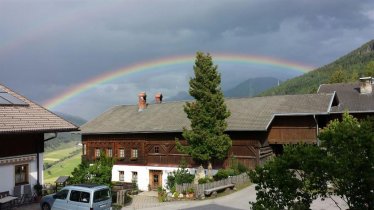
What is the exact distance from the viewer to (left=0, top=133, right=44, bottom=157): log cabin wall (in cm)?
2108

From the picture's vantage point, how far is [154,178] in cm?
3966

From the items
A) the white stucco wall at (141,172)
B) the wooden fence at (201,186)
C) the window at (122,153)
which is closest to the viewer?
the wooden fence at (201,186)

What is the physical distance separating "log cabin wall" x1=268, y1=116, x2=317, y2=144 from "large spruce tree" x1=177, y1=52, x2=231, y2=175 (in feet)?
22.0

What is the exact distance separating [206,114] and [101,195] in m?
13.4

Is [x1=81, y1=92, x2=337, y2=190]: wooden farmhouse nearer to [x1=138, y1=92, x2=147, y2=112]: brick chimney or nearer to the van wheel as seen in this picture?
[x1=138, y1=92, x2=147, y2=112]: brick chimney

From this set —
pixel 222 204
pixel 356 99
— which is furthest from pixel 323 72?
pixel 222 204

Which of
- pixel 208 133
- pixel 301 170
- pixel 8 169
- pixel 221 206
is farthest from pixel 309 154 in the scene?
pixel 208 133

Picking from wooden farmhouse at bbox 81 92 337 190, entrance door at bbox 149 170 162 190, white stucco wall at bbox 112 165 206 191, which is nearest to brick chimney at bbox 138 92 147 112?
wooden farmhouse at bbox 81 92 337 190

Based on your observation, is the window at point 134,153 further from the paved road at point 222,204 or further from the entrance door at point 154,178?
the paved road at point 222,204

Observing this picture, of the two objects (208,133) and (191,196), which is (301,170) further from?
(208,133)

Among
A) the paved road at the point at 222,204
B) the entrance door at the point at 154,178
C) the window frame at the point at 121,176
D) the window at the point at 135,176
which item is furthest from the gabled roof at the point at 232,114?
the paved road at the point at 222,204

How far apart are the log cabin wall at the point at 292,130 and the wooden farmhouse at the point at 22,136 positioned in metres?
19.0

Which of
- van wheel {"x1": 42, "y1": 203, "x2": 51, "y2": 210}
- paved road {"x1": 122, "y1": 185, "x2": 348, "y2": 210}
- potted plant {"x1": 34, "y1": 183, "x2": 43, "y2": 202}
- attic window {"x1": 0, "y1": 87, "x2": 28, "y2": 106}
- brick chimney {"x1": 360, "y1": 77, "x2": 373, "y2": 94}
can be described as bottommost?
paved road {"x1": 122, "y1": 185, "x2": 348, "y2": 210}

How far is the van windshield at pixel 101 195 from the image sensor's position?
60.9 ft
